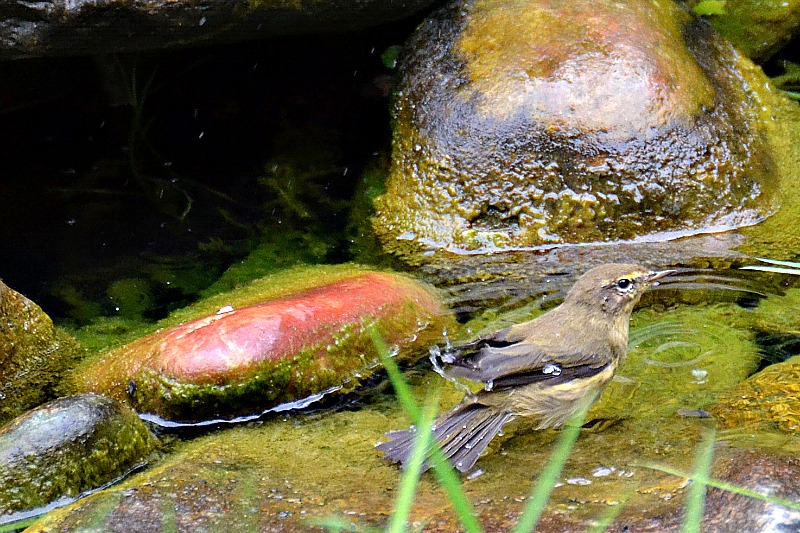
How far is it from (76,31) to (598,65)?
2.88 metres

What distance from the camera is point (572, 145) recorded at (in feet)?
15.6

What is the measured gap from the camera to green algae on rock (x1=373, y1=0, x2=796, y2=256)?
475 centimetres

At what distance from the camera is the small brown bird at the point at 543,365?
10.6 feet

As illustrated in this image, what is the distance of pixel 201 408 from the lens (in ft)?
11.9

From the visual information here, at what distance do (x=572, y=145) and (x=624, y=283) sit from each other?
1371 millimetres

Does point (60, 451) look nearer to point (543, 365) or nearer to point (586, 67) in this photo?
point (543, 365)

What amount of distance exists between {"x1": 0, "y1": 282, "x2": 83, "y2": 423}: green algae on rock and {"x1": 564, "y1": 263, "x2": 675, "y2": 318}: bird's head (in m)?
2.48

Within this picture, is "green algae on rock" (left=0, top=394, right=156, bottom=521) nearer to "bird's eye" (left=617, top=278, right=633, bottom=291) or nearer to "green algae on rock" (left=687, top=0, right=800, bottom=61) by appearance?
"bird's eye" (left=617, top=278, right=633, bottom=291)

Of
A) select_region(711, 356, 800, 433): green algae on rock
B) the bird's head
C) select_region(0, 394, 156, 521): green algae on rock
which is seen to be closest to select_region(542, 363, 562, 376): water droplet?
the bird's head

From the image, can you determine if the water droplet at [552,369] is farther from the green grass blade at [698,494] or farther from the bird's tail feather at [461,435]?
the green grass blade at [698,494]

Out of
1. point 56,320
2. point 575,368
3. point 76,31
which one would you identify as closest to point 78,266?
point 56,320

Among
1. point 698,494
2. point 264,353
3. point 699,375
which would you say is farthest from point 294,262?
point 698,494

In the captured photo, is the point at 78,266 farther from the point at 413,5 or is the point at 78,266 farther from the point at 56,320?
the point at 413,5

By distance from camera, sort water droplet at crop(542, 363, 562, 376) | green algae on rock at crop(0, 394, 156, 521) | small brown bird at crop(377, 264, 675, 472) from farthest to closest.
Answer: water droplet at crop(542, 363, 562, 376) → small brown bird at crop(377, 264, 675, 472) → green algae on rock at crop(0, 394, 156, 521)
